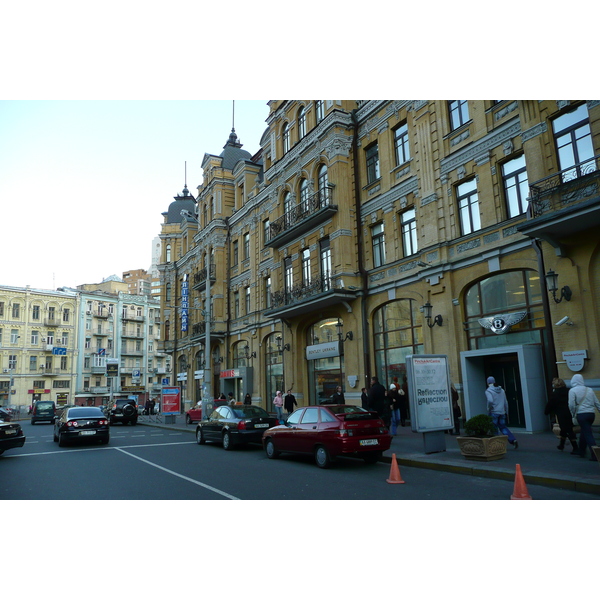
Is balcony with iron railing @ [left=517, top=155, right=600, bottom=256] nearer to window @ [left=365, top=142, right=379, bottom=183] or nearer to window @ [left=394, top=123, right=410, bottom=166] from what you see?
window @ [left=394, top=123, right=410, bottom=166]

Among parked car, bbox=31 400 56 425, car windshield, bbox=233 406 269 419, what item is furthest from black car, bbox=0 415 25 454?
parked car, bbox=31 400 56 425

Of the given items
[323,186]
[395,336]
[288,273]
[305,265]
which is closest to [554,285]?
[395,336]

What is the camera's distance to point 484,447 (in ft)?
34.9

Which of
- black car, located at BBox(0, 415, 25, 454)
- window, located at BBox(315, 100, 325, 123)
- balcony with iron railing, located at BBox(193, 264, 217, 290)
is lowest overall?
black car, located at BBox(0, 415, 25, 454)

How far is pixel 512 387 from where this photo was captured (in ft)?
52.6

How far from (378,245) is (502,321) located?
7.38m

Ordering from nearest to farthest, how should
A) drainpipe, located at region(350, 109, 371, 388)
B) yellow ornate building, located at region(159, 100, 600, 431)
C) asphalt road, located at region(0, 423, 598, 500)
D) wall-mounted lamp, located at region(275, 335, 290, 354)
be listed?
asphalt road, located at region(0, 423, 598, 500)
yellow ornate building, located at region(159, 100, 600, 431)
drainpipe, located at region(350, 109, 371, 388)
wall-mounted lamp, located at region(275, 335, 290, 354)

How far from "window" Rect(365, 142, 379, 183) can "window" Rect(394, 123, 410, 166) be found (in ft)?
4.45

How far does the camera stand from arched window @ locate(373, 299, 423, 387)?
1959 cm

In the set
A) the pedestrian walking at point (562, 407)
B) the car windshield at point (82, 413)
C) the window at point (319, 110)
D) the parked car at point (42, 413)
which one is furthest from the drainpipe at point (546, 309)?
the parked car at point (42, 413)

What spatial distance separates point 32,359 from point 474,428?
6381cm

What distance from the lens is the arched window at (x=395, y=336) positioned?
64.3 ft

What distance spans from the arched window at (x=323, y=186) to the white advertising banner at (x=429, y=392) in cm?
1244

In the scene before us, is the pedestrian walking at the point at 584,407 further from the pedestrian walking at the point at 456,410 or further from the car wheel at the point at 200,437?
the car wheel at the point at 200,437
